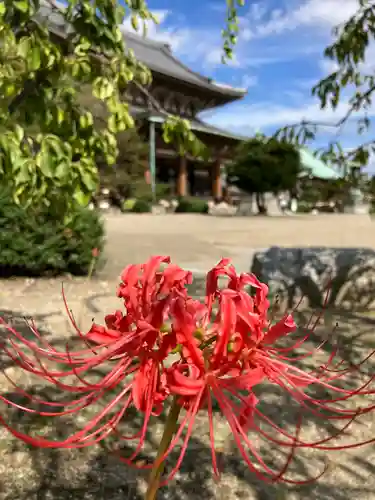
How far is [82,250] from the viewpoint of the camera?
7422mm

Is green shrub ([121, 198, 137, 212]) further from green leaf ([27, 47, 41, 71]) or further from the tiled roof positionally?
green leaf ([27, 47, 41, 71])

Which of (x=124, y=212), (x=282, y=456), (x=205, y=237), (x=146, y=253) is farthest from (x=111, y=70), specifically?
(x=124, y=212)

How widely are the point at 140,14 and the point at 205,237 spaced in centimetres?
1183

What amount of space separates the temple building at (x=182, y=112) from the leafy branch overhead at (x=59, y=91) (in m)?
25.2

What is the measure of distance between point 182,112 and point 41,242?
28.0 metres

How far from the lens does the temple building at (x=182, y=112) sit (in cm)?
2972

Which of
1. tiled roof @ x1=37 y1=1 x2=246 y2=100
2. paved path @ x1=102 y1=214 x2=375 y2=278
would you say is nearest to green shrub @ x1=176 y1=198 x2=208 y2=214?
tiled roof @ x1=37 y1=1 x2=246 y2=100

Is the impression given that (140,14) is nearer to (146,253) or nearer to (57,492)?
(57,492)

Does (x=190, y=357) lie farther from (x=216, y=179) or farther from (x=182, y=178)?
(x=216, y=179)

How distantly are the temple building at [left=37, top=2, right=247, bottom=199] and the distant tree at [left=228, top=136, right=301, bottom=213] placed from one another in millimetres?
3628

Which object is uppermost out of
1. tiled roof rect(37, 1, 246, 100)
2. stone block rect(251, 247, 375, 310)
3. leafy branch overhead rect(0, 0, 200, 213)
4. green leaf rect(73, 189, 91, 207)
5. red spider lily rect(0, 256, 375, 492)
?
tiled roof rect(37, 1, 246, 100)

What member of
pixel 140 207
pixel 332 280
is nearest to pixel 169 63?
pixel 140 207

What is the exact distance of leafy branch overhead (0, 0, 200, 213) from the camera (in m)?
2.08

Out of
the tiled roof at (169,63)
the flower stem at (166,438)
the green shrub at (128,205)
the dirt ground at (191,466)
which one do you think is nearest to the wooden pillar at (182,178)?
the tiled roof at (169,63)
